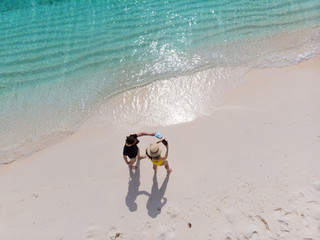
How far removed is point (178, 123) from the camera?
641 centimetres

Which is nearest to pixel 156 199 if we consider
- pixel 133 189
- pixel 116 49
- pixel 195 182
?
pixel 133 189

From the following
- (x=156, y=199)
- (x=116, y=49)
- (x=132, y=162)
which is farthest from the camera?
(x=116, y=49)

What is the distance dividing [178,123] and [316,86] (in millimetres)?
3937

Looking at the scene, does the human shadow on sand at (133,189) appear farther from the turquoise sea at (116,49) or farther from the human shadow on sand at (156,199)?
the turquoise sea at (116,49)

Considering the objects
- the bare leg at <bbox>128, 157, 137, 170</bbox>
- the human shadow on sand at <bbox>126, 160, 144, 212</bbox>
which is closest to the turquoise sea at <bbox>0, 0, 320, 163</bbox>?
the bare leg at <bbox>128, 157, 137, 170</bbox>

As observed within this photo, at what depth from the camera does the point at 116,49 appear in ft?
27.7

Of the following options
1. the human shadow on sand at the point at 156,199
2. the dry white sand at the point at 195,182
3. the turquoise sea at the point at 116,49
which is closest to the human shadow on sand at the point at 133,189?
the dry white sand at the point at 195,182

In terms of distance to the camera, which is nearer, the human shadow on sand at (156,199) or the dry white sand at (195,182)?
the dry white sand at (195,182)

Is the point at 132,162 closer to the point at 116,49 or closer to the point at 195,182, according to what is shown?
the point at 195,182

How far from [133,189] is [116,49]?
5.02m

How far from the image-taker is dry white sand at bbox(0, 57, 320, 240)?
4.95m

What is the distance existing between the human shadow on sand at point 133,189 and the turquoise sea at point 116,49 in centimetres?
164

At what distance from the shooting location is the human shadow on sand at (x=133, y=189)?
17.9 ft

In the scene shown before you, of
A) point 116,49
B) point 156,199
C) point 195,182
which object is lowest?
point 156,199
